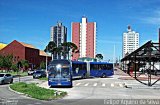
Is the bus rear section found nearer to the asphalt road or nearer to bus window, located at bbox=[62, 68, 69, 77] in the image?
bus window, located at bbox=[62, 68, 69, 77]

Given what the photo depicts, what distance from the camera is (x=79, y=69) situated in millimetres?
51344

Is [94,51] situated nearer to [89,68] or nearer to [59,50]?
[59,50]

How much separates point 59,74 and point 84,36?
320 ft

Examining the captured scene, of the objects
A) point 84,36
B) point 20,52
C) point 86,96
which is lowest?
point 86,96

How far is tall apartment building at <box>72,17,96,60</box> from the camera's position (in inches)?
5123

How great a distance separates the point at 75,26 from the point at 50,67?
325 feet

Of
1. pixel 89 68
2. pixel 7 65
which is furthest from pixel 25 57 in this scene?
pixel 89 68

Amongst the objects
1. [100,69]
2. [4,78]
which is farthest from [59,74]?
[100,69]

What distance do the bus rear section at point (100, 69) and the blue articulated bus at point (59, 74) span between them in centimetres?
2307

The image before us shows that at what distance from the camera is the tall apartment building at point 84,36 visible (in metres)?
130

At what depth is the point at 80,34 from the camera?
13050 centimetres

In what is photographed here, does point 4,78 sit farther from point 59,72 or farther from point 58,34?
point 58,34

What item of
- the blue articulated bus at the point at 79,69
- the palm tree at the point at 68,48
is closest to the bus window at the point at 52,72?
the blue articulated bus at the point at 79,69

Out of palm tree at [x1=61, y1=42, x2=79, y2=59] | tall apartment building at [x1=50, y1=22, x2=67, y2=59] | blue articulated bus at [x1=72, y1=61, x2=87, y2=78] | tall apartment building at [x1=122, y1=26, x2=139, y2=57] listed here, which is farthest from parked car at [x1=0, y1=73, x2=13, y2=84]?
tall apartment building at [x1=122, y1=26, x2=139, y2=57]
